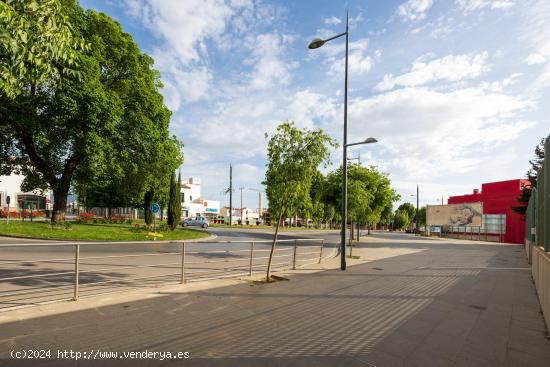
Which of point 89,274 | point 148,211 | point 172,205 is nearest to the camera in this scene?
point 89,274

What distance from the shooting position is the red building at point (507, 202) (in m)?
36.9

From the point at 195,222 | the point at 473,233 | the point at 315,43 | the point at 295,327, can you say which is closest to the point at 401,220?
the point at 473,233

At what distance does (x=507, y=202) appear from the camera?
127 ft

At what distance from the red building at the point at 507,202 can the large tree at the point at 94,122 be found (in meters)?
38.2

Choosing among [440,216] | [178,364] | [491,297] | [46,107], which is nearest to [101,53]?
[46,107]

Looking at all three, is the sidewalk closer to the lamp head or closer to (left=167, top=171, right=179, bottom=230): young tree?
the lamp head

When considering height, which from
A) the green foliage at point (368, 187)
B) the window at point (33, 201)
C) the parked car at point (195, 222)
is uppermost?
the green foliage at point (368, 187)

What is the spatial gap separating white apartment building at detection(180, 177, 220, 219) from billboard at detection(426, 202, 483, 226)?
5724cm

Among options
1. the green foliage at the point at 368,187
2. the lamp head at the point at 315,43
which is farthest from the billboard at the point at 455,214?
the lamp head at the point at 315,43

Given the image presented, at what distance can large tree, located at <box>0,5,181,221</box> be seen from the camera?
59.1 ft

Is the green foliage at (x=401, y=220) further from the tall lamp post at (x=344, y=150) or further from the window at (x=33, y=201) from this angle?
the tall lamp post at (x=344, y=150)

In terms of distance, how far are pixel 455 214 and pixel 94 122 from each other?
4615 centimetres

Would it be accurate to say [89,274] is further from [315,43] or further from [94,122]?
[94,122]

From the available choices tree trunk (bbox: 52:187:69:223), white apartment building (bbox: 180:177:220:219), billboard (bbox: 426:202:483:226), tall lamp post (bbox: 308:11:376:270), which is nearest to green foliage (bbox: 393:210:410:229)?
billboard (bbox: 426:202:483:226)
